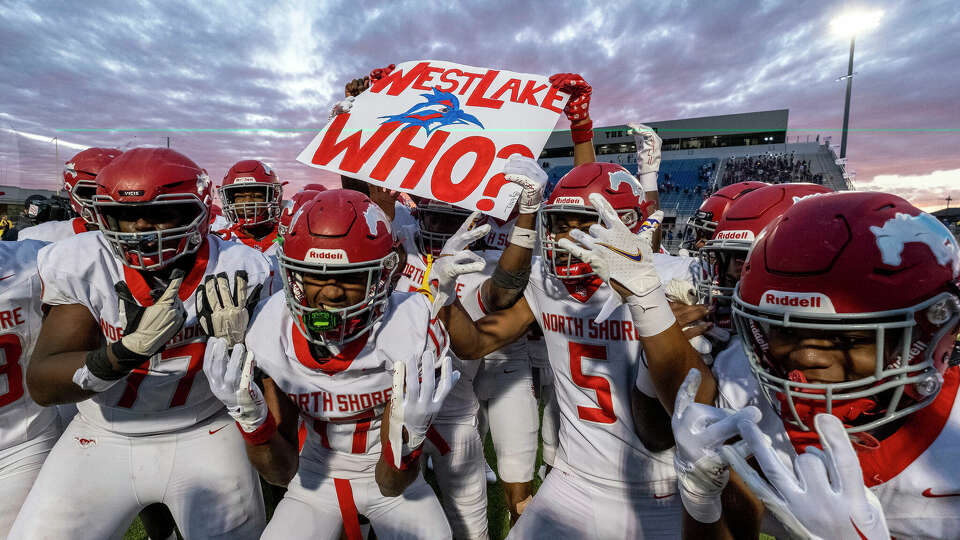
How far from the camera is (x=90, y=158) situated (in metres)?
4.13

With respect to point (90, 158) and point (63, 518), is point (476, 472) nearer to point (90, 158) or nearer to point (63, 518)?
point (63, 518)

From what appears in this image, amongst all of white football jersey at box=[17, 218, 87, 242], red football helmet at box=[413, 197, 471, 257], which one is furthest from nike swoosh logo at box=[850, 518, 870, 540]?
white football jersey at box=[17, 218, 87, 242]

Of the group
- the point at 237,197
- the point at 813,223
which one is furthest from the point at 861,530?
the point at 237,197

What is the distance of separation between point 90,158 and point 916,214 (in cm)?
556

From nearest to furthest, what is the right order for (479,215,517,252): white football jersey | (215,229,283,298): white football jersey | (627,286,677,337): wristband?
(627,286,677,337): wristband → (215,229,283,298): white football jersey → (479,215,517,252): white football jersey

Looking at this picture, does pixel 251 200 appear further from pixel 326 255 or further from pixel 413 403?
pixel 413 403

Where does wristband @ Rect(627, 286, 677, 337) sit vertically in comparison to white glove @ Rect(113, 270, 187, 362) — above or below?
above

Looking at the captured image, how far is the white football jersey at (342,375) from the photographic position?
2.26 metres

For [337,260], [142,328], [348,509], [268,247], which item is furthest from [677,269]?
[268,247]

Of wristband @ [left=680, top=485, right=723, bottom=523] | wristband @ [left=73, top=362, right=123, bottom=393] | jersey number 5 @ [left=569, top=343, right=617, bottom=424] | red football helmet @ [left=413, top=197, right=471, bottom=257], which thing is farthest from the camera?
red football helmet @ [left=413, top=197, right=471, bottom=257]

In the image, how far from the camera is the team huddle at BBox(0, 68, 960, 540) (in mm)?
1288

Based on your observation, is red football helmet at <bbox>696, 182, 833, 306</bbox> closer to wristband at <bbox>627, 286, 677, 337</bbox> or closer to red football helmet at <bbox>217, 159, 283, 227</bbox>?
wristband at <bbox>627, 286, 677, 337</bbox>

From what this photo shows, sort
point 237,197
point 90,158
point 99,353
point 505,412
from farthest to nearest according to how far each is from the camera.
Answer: point 237,197, point 90,158, point 505,412, point 99,353

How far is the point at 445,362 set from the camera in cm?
216
